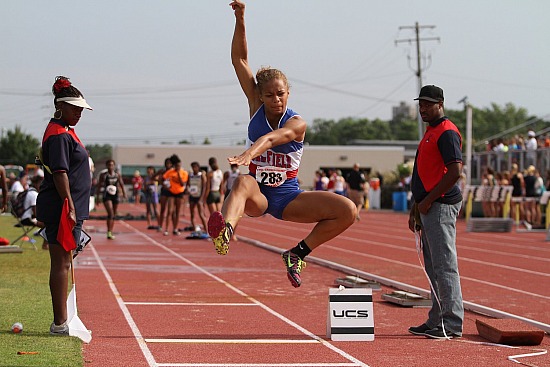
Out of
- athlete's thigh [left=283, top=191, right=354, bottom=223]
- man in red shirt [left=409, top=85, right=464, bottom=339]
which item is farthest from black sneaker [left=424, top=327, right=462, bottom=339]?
athlete's thigh [left=283, top=191, right=354, bottom=223]

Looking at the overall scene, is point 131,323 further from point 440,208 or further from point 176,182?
point 176,182

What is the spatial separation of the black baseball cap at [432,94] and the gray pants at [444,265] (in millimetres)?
905

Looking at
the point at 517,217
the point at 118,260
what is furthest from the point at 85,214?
the point at 517,217

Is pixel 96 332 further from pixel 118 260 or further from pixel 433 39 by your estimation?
→ pixel 433 39

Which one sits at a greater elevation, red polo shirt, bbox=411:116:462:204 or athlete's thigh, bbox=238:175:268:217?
red polo shirt, bbox=411:116:462:204

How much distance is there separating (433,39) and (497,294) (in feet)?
170

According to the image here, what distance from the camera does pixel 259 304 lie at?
9914 millimetres

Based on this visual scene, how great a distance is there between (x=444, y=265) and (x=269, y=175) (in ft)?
6.48

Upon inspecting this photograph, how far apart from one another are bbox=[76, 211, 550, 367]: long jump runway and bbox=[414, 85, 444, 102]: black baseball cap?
2064 millimetres

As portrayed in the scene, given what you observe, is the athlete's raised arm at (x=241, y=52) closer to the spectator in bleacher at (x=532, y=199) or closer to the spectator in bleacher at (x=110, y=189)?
the spectator in bleacher at (x=110, y=189)

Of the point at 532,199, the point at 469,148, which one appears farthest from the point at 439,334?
the point at 469,148

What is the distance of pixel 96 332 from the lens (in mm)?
7793

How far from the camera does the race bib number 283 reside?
698 centimetres

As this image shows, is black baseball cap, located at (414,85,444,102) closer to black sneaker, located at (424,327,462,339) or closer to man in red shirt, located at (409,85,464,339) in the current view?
man in red shirt, located at (409,85,464,339)
